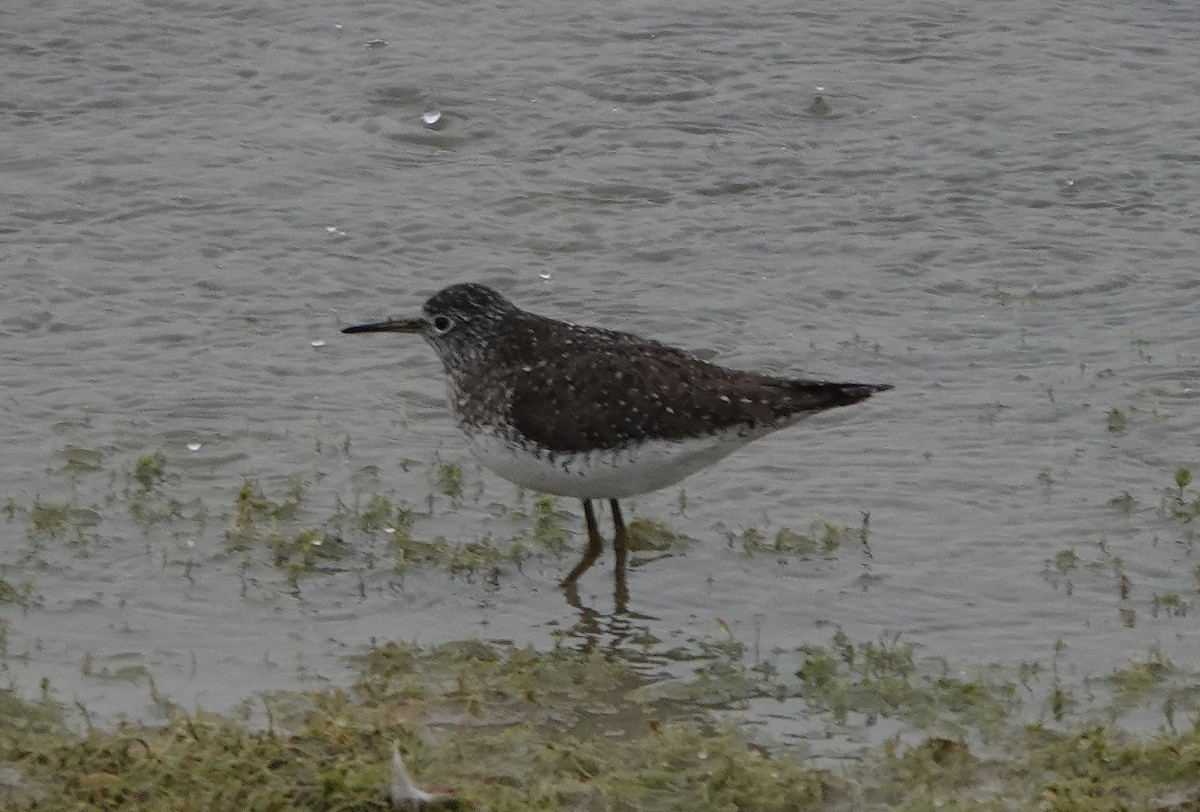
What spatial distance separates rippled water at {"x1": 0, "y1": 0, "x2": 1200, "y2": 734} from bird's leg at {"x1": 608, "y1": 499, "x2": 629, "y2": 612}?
8 cm

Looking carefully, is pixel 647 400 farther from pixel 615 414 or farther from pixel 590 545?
pixel 590 545

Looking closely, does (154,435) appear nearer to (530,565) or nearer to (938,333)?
(530,565)

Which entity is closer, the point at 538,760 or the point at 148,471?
the point at 538,760

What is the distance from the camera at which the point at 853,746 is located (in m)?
6.71

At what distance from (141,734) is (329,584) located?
194cm

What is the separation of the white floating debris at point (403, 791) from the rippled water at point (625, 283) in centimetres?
154

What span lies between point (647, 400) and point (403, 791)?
10.8 feet

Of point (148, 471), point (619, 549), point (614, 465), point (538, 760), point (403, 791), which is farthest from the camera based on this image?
point (148, 471)

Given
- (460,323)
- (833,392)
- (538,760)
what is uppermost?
(833,392)

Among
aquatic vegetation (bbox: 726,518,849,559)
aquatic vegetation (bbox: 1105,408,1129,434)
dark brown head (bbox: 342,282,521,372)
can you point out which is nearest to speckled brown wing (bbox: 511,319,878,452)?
aquatic vegetation (bbox: 726,518,849,559)

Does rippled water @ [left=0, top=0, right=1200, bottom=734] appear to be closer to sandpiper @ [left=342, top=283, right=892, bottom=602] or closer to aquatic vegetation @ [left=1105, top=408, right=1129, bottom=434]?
aquatic vegetation @ [left=1105, top=408, right=1129, bottom=434]

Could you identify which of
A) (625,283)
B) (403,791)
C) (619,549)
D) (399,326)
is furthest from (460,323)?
(403,791)

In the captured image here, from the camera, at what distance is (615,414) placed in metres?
8.62

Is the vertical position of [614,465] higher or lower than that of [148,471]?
higher
